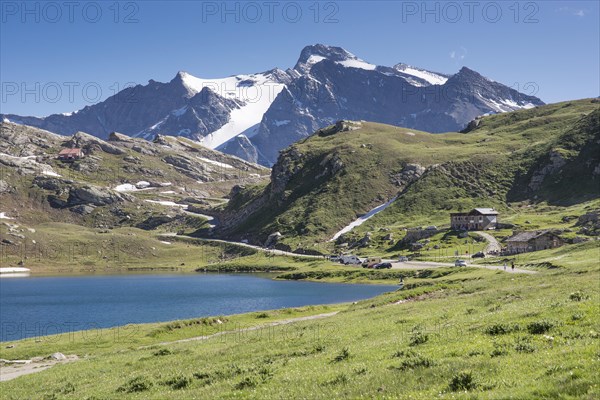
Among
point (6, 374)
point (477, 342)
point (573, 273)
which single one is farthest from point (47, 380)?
point (573, 273)

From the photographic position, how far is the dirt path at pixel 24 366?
4275cm

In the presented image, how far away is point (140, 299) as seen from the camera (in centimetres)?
12825

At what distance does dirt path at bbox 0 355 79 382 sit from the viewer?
42753 millimetres

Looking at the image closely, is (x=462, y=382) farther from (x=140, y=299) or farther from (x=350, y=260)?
(x=350, y=260)

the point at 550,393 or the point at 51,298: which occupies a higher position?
the point at 550,393

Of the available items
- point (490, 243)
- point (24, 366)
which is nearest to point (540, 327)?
point (24, 366)

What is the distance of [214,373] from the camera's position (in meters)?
26.7

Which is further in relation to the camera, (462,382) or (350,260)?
(350,260)

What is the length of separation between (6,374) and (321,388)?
35.1m

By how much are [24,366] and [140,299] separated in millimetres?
83395

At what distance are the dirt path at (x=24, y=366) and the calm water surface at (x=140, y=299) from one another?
111 ft

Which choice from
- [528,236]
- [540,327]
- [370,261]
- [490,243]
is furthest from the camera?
[370,261]

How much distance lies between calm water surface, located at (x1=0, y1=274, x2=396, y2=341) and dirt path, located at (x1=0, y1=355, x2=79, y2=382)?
3371cm

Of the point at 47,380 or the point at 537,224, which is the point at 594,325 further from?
the point at 537,224
